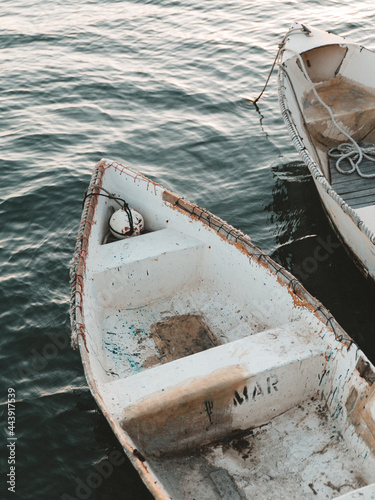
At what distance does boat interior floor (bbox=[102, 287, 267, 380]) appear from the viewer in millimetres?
5266

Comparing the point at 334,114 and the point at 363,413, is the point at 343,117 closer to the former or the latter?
the point at 334,114

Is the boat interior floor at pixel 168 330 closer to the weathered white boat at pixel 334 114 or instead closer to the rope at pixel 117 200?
the rope at pixel 117 200

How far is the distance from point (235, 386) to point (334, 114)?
5.46m

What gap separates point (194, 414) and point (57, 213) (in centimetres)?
475

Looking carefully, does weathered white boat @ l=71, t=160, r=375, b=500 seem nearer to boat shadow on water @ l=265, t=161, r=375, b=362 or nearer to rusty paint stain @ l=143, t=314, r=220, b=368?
rusty paint stain @ l=143, t=314, r=220, b=368

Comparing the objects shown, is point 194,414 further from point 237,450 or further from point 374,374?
point 374,374

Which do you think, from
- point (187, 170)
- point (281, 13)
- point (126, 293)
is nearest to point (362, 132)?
point (187, 170)

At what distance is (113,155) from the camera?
31.2 feet

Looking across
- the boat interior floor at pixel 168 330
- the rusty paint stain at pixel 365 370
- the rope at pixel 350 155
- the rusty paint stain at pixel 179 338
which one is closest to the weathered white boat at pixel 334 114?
the rope at pixel 350 155

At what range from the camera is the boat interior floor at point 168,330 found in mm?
5266

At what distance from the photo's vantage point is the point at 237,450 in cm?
444

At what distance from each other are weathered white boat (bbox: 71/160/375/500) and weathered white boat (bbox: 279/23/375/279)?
6.30 feet

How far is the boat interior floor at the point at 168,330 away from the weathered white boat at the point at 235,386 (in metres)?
0.01

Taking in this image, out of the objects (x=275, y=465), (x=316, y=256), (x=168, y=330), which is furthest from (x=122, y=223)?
(x=275, y=465)
